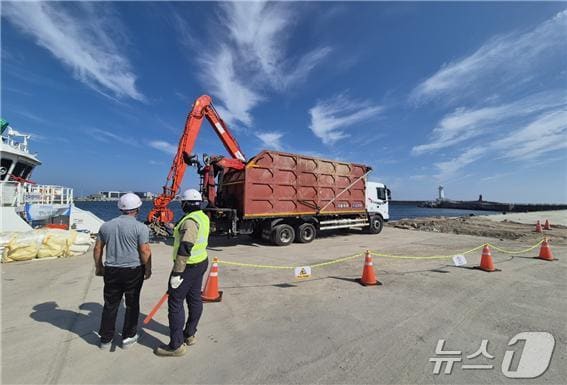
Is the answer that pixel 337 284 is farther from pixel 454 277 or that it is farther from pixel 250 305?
pixel 454 277

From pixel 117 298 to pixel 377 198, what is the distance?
562 inches

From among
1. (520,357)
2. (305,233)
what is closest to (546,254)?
(520,357)

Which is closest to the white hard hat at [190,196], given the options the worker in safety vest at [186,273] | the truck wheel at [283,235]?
the worker in safety vest at [186,273]

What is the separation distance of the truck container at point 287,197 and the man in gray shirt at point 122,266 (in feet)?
22.6

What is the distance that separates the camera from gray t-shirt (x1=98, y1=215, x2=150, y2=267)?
3037 millimetres

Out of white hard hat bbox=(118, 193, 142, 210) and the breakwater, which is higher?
the breakwater

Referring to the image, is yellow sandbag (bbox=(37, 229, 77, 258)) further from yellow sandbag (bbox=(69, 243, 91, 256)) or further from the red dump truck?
the red dump truck

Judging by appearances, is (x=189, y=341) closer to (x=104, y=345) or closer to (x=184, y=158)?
(x=104, y=345)

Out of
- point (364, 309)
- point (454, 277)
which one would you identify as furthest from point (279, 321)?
point (454, 277)

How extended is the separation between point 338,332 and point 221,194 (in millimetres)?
8960

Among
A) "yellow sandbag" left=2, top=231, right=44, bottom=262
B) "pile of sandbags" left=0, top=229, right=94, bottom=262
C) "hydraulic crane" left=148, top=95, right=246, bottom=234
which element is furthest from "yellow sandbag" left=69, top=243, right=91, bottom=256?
"hydraulic crane" left=148, top=95, right=246, bottom=234

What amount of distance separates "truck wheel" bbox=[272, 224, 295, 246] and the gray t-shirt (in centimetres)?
774

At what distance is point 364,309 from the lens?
424 centimetres

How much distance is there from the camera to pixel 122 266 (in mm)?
3049
